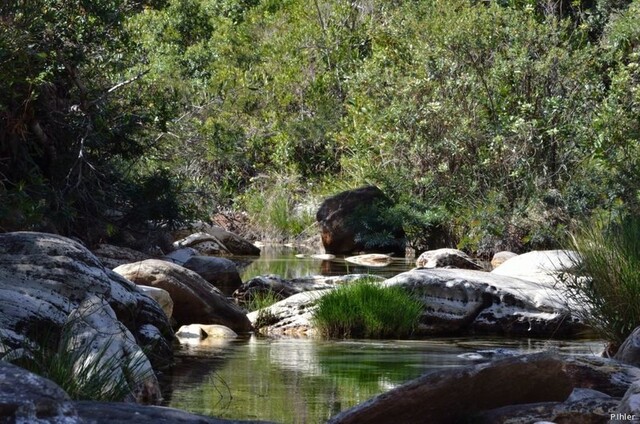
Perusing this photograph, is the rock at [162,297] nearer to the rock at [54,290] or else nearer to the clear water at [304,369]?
the clear water at [304,369]

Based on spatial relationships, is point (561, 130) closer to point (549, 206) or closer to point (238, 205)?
point (549, 206)

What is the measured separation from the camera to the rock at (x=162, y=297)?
10198 mm

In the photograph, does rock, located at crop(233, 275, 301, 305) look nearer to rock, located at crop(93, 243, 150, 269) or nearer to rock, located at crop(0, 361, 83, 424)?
rock, located at crop(93, 243, 150, 269)

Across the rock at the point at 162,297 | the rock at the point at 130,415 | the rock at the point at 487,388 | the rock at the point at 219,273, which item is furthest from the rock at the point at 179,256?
the rock at the point at 130,415

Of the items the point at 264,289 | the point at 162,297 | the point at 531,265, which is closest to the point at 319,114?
the point at 531,265

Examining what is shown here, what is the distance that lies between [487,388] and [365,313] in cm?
510

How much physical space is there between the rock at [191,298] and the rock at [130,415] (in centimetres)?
691

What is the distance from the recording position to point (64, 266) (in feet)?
26.8

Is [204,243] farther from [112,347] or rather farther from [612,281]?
[112,347]

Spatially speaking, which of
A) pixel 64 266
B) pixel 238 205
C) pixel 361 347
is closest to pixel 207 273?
pixel 361 347

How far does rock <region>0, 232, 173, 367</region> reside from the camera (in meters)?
7.20

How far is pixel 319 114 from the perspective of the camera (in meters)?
29.7

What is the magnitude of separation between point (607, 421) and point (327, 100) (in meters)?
24.9

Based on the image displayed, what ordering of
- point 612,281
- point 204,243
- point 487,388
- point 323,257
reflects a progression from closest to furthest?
point 487,388, point 612,281, point 323,257, point 204,243
